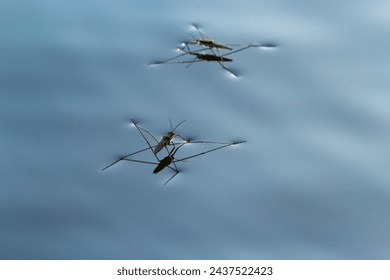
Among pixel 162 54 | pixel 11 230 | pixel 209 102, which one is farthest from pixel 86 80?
pixel 11 230

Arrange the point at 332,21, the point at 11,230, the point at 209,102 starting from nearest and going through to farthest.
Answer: the point at 11,230 → the point at 209,102 → the point at 332,21

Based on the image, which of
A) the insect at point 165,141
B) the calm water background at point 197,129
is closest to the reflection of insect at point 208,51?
the calm water background at point 197,129

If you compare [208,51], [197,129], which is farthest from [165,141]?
[208,51]

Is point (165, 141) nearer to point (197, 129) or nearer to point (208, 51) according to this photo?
point (197, 129)

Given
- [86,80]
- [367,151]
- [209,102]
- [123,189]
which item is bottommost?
[123,189]

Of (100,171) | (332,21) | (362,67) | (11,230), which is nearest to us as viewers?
(11,230)

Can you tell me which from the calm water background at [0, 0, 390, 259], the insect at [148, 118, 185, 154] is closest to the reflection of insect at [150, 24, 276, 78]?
the calm water background at [0, 0, 390, 259]

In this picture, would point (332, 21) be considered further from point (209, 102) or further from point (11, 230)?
point (11, 230)

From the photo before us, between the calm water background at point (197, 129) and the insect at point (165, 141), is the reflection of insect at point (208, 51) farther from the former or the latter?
the insect at point (165, 141)
